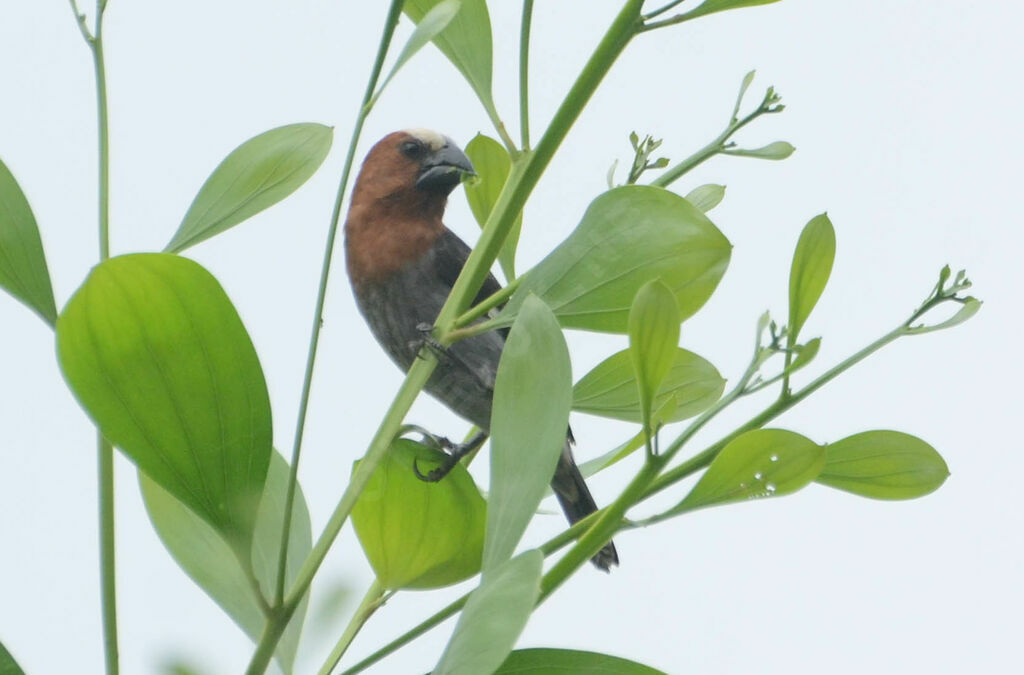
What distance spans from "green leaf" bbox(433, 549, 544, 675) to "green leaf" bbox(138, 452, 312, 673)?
23 cm

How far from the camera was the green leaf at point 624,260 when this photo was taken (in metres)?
0.59

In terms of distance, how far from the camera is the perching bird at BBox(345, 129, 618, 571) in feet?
4.65

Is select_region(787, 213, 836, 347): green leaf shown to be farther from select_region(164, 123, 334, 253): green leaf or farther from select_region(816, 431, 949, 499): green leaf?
select_region(164, 123, 334, 253): green leaf

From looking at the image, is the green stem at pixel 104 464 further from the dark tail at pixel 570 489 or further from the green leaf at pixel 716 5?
the dark tail at pixel 570 489

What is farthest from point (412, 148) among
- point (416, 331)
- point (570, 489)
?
point (570, 489)

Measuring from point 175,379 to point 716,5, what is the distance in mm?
333

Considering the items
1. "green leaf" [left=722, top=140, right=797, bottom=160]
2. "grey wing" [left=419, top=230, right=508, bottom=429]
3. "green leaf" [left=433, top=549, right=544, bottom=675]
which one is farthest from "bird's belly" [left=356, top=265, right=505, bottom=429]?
"green leaf" [left=433, top=549, right=544, bottom=675]

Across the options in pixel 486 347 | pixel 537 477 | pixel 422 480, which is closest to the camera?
pixel 537 477

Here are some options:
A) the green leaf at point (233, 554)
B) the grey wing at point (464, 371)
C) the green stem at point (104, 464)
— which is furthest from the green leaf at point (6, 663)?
the grey wing at point (464, 371)

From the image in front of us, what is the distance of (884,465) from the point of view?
2.03ft

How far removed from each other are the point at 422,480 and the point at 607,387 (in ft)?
0.42

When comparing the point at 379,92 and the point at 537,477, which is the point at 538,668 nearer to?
the point at 537,477

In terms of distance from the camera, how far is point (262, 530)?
71 cm

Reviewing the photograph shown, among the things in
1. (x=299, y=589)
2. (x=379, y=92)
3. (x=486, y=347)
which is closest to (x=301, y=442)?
(x=299, y=589)
